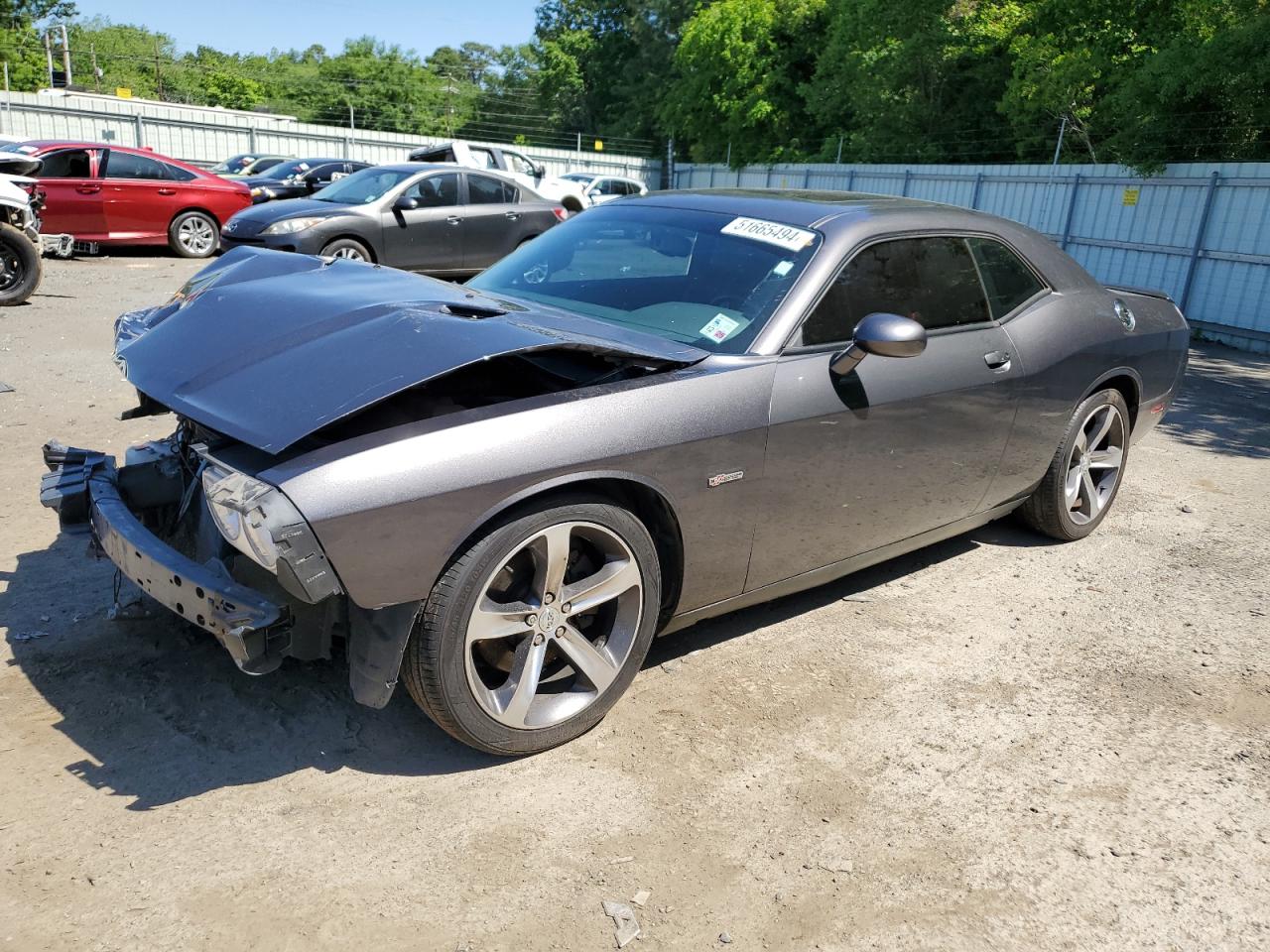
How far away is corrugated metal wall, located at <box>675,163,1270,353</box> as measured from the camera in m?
12.9

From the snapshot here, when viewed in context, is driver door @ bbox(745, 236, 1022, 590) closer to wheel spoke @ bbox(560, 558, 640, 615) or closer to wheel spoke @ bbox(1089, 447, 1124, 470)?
wheel spoke @ bbox(560, 558, 640, 615)

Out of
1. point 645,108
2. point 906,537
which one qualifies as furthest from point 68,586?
point 645,108

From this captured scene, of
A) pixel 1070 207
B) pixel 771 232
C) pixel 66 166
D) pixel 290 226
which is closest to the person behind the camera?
pixel 771 232

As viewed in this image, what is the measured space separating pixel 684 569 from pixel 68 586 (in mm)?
2417

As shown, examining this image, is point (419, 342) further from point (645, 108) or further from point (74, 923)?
point (645, 108)

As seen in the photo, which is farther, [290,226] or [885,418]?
[290,226]

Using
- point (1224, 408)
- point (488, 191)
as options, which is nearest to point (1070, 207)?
point (1224, 408)

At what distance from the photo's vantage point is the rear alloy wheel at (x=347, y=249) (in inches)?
458

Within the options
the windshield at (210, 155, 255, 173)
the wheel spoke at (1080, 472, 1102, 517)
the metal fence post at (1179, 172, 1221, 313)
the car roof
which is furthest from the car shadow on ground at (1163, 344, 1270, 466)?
the windshield at (210, 155, 255, 173)

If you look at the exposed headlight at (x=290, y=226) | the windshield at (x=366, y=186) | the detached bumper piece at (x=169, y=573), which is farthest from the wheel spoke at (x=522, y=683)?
the windshield at (x=366, y=186)

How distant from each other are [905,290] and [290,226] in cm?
946

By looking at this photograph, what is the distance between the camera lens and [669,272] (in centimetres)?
377

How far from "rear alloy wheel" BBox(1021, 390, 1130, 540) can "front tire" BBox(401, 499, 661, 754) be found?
2550mm

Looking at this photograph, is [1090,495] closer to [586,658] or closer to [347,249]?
[586,658]
